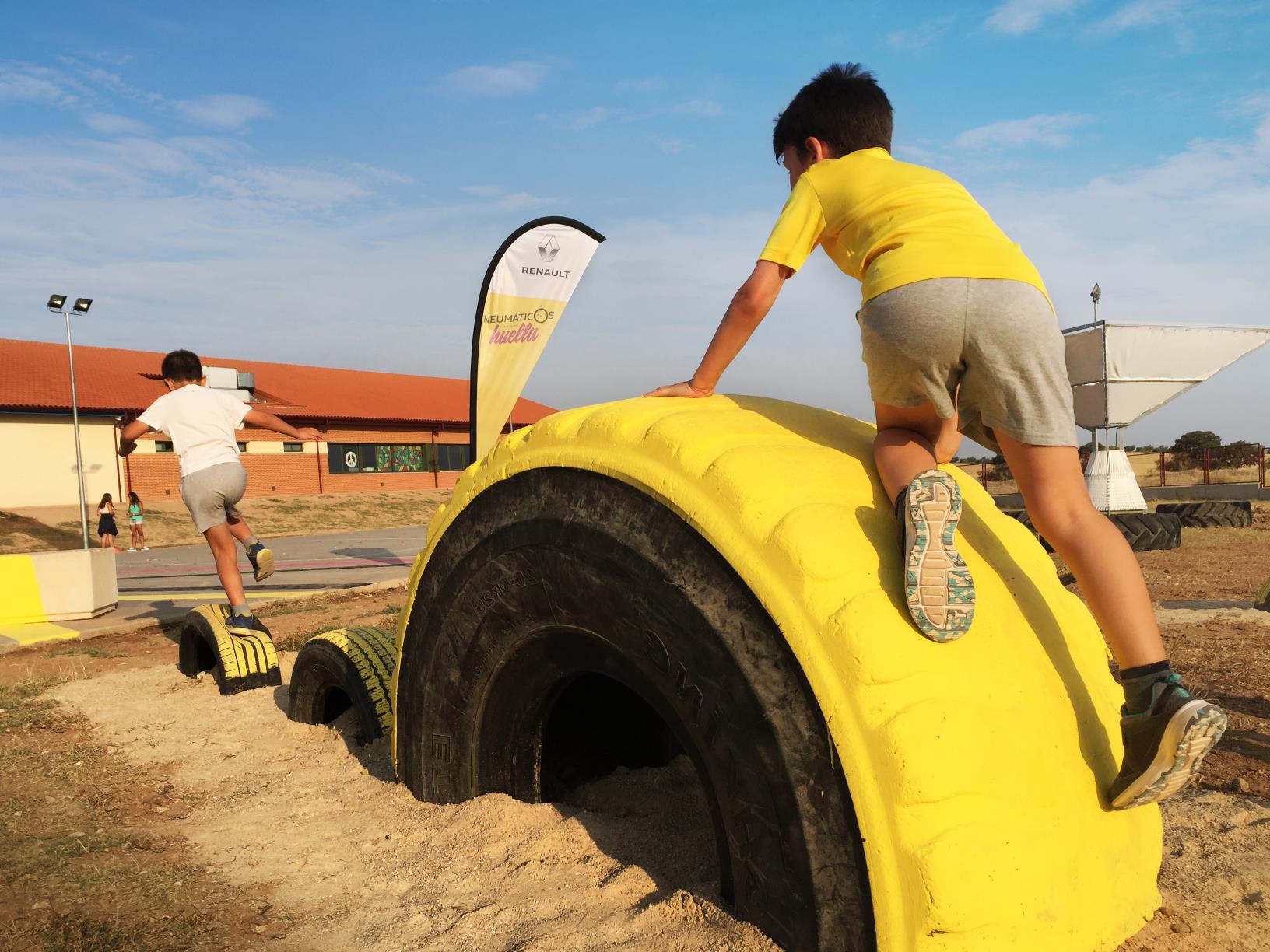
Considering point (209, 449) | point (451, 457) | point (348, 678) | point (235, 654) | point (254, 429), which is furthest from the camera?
point (451, 457)

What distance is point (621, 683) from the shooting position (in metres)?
2.24

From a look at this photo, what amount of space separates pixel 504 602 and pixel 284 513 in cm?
3072

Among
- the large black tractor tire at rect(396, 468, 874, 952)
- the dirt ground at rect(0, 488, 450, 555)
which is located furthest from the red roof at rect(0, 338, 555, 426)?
the large black tractor tire at rect(396, 468, 874, 952)

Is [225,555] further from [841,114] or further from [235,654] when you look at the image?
[841,114]

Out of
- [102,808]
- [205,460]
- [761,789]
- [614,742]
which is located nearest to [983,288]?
[761,789]

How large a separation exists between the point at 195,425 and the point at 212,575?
11.0 meters

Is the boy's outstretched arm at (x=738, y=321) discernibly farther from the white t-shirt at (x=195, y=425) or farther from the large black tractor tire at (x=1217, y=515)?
the large black tractor tire at (x=1217, y=515)

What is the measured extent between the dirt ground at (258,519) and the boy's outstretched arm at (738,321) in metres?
25.4

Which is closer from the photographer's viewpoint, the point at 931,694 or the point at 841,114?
the point at 931,694

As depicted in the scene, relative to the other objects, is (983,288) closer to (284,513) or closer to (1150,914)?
(1150,914)

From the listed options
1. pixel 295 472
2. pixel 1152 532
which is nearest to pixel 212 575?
pixel 1152 532

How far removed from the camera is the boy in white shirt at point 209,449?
579 cm

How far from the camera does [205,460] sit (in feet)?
19.0

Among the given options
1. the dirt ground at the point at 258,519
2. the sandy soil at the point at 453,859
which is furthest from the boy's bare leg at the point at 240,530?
the dirt ground at the point at 258,519
